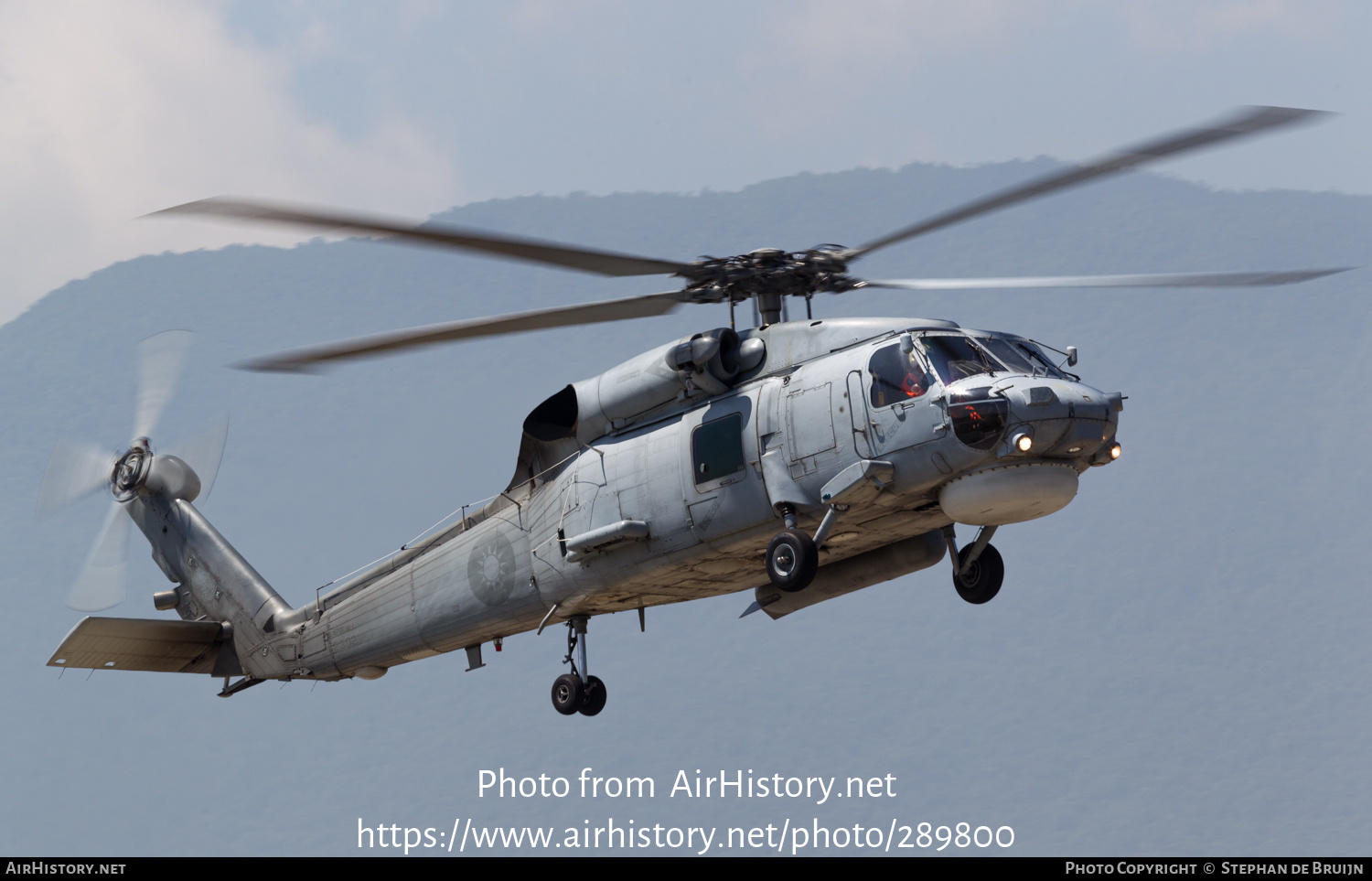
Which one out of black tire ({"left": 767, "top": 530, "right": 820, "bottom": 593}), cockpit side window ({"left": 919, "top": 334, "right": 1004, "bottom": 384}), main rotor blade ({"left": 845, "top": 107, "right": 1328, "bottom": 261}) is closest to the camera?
main rotor blade ({"left": 845, "top": 107, "right": 1328, "bottom": 261})

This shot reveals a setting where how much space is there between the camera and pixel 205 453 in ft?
71.0

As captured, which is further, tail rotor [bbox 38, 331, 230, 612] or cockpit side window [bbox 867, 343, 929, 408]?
tail rotor [bbox 38, 331, 230, 612]

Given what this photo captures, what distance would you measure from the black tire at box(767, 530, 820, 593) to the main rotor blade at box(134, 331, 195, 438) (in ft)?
37.5

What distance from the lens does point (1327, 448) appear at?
81875 mm

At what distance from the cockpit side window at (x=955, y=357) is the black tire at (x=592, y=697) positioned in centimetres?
606

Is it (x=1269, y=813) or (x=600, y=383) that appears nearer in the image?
(x=600, y=383)

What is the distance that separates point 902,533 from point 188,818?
166ft

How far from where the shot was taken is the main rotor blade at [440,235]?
11.4 m

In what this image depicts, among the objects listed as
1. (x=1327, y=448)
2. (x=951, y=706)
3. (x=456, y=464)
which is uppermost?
(x=456, y=464)

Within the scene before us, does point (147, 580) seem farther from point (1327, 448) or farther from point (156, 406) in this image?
point (1327, 448)

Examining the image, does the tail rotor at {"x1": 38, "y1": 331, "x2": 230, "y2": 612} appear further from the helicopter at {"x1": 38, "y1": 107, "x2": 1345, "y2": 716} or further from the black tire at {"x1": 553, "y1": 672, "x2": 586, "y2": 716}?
the black tire at {"x1": 553, "y1": 672, "x2": 586, "y2": 716}

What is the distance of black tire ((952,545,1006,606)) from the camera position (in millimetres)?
15219

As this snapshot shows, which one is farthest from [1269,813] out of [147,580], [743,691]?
[147,580]

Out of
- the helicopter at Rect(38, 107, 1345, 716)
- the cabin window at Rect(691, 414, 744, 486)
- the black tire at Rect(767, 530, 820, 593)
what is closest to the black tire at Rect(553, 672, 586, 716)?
the helicopter at Rect(38, 107, 1345, 716)
